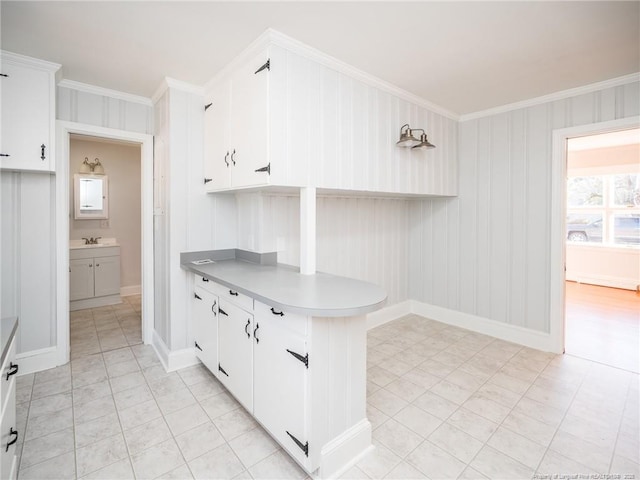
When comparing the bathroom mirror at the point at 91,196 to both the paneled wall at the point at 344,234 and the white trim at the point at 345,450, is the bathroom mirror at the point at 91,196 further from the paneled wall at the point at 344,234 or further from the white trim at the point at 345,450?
the white trim at the point at 345,450

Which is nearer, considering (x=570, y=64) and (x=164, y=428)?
(x=164, y=428)

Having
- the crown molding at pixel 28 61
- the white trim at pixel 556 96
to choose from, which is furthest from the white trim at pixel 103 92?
the white trim at pixel 556 96

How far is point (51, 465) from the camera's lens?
5.67 ft

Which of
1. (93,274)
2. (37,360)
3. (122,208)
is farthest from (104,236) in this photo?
(37,360)

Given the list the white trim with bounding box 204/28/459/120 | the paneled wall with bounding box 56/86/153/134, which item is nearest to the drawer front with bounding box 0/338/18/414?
the white trim with bounding box 204/28/459/120

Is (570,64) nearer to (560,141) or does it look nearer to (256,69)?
(560,141)

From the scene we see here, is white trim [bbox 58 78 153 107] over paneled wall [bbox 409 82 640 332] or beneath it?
over

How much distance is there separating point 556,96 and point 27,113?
4484 millimetres

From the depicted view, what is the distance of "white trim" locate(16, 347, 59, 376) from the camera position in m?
2.67

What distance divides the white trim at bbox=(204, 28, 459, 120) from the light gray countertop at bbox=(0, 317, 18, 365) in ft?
6.57

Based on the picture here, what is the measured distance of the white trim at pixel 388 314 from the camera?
3801 millimetres

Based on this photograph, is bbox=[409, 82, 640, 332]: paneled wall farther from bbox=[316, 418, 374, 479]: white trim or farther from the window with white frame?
the window with white frame

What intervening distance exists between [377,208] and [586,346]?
8.51ft

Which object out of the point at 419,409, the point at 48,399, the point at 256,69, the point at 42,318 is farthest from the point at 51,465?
the point at 256,69
